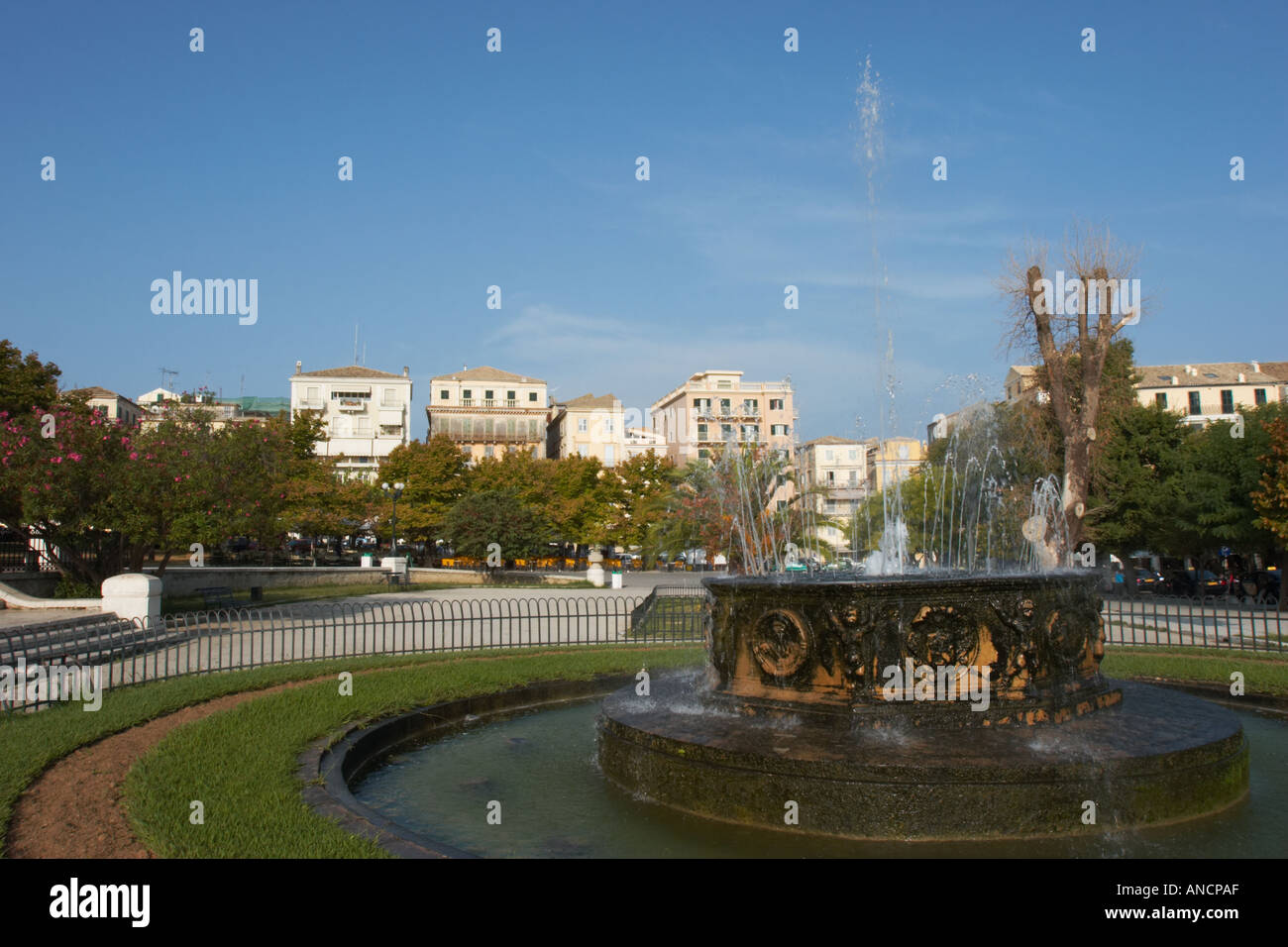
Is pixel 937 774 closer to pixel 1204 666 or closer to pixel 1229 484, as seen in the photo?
pixel 1204 666

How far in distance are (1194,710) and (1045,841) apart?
3027 mm

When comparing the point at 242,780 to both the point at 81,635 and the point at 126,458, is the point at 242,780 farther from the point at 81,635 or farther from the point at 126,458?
the point at 126,458

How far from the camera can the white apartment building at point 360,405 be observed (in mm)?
80562

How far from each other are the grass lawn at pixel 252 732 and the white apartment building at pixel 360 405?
69.6 metres

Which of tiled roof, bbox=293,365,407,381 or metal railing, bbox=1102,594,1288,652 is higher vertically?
tiled roof, bbox=293,365,407,381

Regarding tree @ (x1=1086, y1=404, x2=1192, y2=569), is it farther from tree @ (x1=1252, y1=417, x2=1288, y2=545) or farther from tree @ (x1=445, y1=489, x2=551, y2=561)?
tree @ (x1=445, y1=489, x2=551, y2=561)

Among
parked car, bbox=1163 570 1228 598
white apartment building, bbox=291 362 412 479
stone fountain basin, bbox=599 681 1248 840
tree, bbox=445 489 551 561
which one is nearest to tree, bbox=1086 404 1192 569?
parked car, bbox=1163 570 1228 598

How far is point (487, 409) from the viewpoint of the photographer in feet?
272

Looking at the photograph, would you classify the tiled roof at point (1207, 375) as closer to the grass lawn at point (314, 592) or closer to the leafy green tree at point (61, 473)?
the grass lawn at point (314, 592)

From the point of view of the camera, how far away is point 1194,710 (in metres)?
7.97

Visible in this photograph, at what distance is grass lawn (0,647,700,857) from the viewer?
18.3 ft

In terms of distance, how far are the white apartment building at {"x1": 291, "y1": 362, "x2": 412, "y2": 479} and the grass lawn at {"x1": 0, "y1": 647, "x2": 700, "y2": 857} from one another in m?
69.6

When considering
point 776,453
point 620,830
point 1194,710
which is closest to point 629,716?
point 620,830

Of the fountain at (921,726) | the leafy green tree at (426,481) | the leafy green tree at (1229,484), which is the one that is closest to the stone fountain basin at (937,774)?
the fountain at (921,726)
